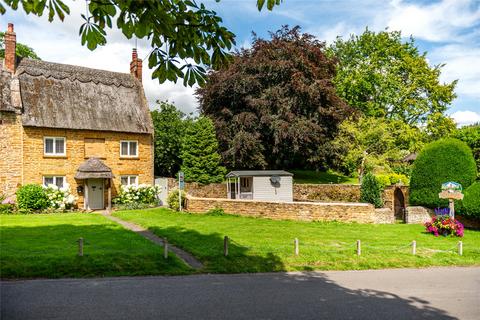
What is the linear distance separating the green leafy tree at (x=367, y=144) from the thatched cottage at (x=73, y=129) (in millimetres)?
18488

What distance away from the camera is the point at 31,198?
2533 cm

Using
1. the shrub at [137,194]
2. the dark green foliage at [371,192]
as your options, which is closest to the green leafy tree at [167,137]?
the shrub at [137,194]

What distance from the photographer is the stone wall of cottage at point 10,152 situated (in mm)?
25891

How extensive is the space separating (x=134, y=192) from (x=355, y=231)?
56.1 feet

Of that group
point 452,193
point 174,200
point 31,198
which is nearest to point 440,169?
point 452,193

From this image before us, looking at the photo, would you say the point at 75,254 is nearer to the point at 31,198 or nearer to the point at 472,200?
the point at 31,198

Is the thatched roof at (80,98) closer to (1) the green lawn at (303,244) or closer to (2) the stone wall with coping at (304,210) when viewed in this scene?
(1) the green lawn at (303,244)

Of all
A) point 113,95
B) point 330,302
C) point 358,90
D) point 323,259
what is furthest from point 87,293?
point 358,90

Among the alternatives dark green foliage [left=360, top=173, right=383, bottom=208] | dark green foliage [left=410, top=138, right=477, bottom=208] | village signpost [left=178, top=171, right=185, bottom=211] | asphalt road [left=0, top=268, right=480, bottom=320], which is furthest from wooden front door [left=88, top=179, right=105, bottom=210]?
dark green foliage [left=410, top=138, right=477, bottom=208]

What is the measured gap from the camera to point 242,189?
3167cm

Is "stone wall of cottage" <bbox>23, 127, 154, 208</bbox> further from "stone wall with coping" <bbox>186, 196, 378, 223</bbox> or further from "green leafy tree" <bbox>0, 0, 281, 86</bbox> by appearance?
"green leafy tree" <bbox>0, 0, 281, 86</bbox>

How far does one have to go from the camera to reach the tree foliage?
34.3m

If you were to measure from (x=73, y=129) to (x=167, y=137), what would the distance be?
398 inches

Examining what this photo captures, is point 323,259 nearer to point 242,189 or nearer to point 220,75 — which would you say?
point 242,189
